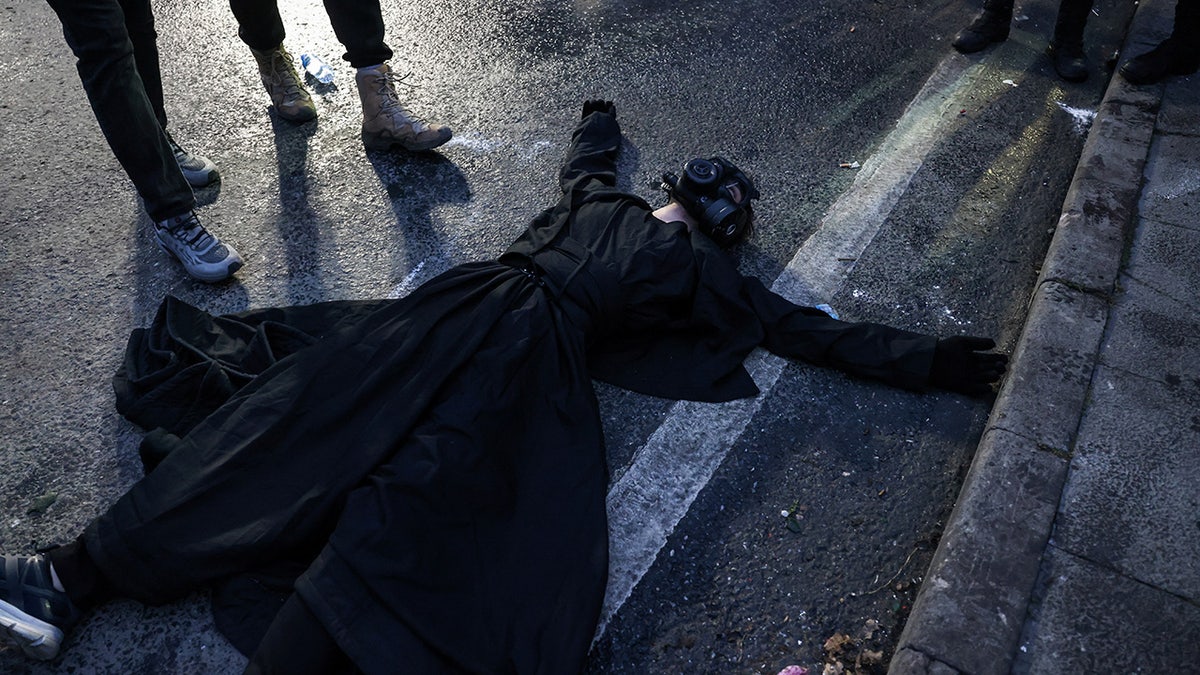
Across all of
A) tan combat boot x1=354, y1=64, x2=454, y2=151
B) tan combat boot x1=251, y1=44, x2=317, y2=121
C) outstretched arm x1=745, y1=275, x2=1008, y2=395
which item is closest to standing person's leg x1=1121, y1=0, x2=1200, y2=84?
outstretched arm x1=745, y1=275, x2=1008, y2=395

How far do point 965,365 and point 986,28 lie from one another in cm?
311

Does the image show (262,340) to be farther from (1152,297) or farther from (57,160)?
(1152,297)

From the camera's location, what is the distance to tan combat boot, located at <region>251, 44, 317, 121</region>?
4297 mm

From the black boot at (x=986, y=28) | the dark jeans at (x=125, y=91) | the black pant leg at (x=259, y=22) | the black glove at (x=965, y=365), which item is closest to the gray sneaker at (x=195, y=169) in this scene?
the dark jeans at (x=125, y=91)

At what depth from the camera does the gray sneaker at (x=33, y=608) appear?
2.17m

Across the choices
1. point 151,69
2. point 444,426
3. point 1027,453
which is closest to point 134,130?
point 151,69

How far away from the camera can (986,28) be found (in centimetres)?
516

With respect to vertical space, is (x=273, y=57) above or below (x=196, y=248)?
above

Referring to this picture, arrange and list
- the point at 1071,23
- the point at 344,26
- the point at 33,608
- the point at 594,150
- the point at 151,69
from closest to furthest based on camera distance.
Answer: the point at 33,608 < the point at 151,69 < the point at 594,150 < the point at 344,26 < the point at 1071,23

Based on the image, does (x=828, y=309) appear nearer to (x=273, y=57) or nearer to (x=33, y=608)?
(x=33, y=608)

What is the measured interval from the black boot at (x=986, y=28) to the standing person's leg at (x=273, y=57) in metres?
3.81

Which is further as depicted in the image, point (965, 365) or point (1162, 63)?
point (1162, 63)

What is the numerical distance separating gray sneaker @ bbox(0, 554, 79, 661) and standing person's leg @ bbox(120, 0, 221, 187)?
188cm

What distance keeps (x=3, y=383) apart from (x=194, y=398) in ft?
2.93
